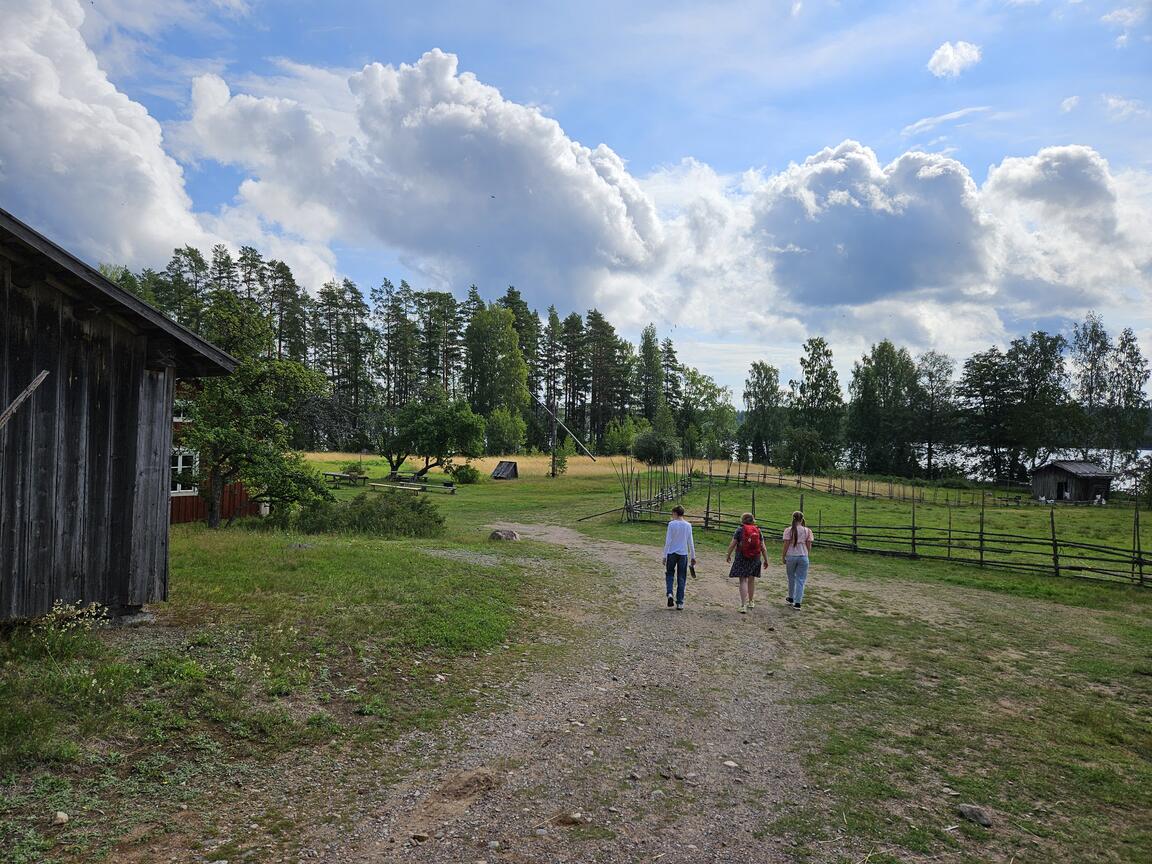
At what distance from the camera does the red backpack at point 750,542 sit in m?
11.8

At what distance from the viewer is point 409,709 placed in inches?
263

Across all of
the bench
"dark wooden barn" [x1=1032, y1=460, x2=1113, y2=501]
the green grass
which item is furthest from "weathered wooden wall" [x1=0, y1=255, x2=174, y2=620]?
"dark wooden barn" [x1=1032, y1=460, x2=1113, y2=501]

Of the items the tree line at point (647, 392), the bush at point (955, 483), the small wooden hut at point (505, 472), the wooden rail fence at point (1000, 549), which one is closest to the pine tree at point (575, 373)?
Result: the tree line at point (647, 392)

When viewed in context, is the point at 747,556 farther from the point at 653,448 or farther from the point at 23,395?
the point at 653,448

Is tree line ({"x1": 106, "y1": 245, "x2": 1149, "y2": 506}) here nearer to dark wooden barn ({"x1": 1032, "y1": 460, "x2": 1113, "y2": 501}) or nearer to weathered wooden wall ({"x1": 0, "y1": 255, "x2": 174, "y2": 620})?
dark wooden barn ({"x1": 1032, "y1": 460, "x2": 1113, "y2": 501})

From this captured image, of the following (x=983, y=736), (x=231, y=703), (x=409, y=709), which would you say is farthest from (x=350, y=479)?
(x=983, y=736)

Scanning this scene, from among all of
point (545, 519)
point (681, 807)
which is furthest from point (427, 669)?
point (545, 519)

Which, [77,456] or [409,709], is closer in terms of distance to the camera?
[409,709]

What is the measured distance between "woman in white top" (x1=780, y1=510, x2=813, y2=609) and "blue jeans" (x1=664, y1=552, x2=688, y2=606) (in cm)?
207

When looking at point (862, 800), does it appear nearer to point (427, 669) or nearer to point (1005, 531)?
point (427, 669)

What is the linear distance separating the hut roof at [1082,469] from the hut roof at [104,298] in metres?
55.3

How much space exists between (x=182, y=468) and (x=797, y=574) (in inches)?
669

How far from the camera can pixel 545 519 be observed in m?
28.2

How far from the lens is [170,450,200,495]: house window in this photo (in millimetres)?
17609
